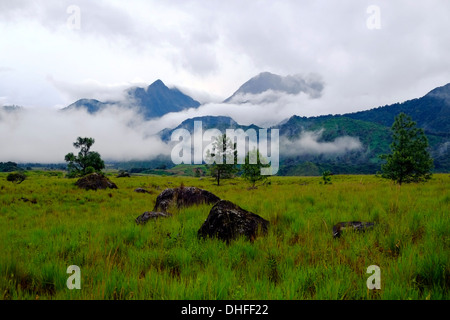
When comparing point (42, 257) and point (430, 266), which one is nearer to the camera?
point (430, 266)

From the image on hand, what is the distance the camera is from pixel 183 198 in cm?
1275

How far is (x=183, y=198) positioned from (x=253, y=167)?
27217 mm

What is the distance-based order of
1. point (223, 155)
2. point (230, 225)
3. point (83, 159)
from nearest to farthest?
point (230, 225), point (223, 155), point (83, 159)

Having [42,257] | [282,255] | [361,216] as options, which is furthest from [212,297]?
[361,216]

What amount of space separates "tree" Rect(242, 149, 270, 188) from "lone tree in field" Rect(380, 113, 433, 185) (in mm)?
17505

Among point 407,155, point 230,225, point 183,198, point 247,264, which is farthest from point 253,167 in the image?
point 247,264

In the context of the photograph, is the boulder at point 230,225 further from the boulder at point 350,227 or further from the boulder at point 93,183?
the boulder at point 93,183

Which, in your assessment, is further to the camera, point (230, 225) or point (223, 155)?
point (223, 155)

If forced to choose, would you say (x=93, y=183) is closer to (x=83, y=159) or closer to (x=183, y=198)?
(x=183, y=198)

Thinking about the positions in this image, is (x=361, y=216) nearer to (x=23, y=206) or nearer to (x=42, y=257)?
(x=42, y=257)

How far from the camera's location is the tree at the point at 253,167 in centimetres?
3891

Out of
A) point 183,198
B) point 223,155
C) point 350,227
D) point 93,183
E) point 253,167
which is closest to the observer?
point 350,227

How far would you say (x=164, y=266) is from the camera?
4.11 meters
